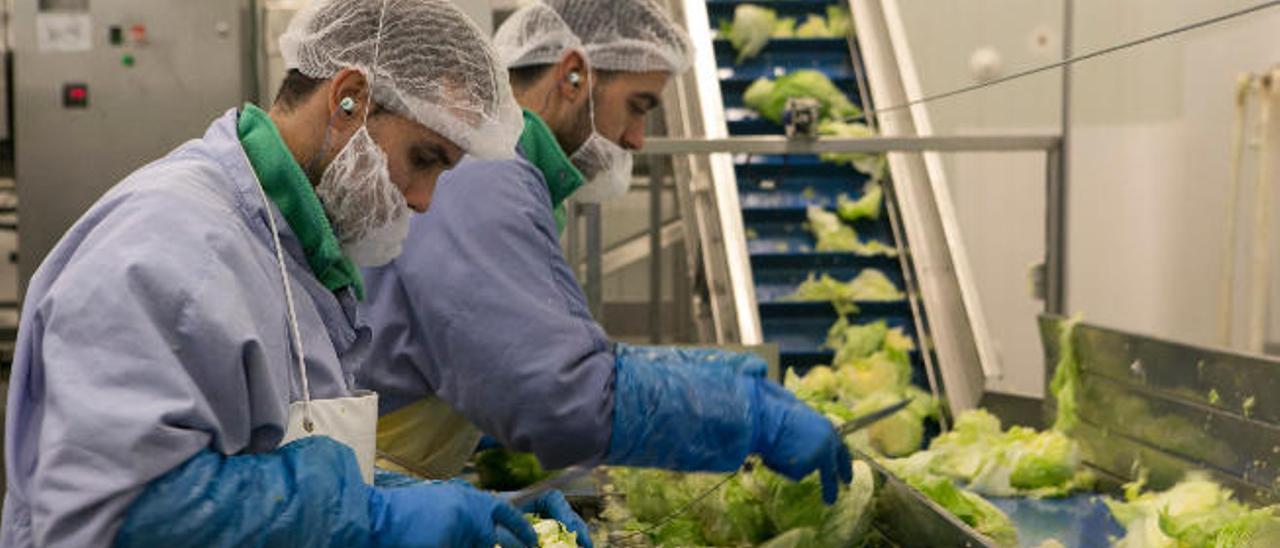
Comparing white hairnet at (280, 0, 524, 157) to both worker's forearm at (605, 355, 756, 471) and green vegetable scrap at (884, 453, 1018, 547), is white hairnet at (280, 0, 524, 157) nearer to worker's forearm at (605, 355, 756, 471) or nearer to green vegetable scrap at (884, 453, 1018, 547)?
worker's forearm at (605, 355, 756, 471)

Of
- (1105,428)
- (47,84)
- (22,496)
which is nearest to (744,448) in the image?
(1105,428)

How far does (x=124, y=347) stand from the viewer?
1.61 metres

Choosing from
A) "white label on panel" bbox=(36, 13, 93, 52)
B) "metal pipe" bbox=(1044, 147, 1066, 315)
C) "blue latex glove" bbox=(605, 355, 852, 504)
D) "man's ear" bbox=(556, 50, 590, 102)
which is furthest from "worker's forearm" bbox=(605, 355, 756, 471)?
"white label on panel" bbox=(36, 13, 93, 52)

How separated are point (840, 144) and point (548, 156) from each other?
1342mm

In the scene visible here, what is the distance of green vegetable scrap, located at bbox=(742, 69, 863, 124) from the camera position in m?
5.16

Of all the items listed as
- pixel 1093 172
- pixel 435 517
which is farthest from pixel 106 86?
pixel 1093 172

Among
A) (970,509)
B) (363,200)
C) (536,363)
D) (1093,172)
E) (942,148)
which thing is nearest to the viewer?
(363,200)

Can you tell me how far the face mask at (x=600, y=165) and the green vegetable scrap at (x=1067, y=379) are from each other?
1.24 metres

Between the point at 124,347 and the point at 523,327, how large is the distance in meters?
1.11

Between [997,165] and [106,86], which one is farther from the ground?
[106,86]

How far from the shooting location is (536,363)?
2672mm

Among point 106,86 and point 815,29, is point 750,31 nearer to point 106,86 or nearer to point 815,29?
point 815,29

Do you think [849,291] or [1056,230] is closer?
[1056,230]

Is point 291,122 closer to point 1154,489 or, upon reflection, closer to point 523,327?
point 523,327
